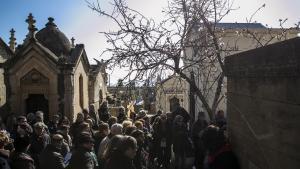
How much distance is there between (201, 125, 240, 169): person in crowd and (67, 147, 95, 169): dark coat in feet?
5.89

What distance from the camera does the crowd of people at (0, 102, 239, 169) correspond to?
5598 mm

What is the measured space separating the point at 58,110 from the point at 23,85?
6.82 ft

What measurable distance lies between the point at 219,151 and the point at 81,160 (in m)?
2.05

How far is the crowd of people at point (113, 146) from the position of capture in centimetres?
560

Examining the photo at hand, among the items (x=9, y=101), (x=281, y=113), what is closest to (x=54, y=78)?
(x=9, y=101)

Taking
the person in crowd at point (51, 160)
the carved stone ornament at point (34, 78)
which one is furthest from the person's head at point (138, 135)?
the carved stone ornament at point (34, 78)

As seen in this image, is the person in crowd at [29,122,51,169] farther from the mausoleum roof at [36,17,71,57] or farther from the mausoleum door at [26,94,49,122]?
the mausoleum roof at [36,17,71,57]

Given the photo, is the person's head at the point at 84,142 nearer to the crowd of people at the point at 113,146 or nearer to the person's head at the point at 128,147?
the crowd of people at the point at 113,146

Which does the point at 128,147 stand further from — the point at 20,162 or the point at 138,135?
the point at 138,135

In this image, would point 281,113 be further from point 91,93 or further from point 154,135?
point 91,93

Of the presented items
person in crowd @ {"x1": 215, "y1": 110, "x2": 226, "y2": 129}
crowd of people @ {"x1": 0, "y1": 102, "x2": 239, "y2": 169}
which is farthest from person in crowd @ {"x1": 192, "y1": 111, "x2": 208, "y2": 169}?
person in crowd @ {"x1": 215, "y1": 110, "x2": 226, "y2": 129}

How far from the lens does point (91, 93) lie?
24.3 m

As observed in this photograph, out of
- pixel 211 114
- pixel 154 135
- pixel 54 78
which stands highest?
pixel 54 78

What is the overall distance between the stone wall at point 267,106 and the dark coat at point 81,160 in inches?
84.1
